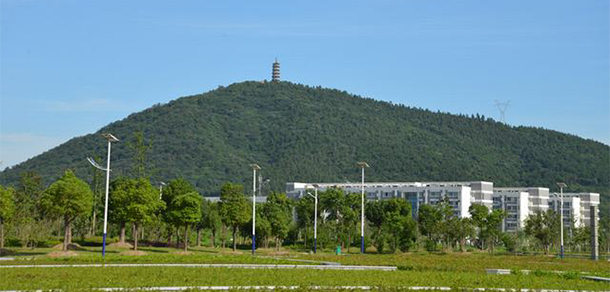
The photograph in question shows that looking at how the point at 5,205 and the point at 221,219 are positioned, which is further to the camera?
the point at 221,219

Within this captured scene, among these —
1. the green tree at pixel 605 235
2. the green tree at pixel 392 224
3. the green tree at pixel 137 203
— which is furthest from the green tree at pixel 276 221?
the green tree at pixel 605 235

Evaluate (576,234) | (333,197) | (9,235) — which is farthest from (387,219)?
(9,235)

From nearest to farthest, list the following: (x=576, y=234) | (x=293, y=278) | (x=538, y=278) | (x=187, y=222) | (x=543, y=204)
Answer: (x=293, y=278) → (x=538, y=278) → (x=187, y=222) → (x=576, y=234) → (x=543, y=204)

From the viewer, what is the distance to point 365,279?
3316 centimetres

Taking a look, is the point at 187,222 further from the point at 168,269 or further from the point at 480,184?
the point at 480,184

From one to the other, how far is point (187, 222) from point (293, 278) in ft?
106

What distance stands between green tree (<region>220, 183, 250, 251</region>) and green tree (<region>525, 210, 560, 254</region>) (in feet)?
116

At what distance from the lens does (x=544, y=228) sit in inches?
3570

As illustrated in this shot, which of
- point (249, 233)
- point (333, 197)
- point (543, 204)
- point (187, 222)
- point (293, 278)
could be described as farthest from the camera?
point (543, 204)

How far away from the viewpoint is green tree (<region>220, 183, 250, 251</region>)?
72.2 m

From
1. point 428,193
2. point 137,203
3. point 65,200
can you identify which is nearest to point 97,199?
point 137,203

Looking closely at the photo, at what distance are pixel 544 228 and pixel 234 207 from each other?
3858 centimetres

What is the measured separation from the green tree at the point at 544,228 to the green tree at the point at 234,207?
35.4m

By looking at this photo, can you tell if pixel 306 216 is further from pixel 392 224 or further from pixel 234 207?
pixel 234 207
